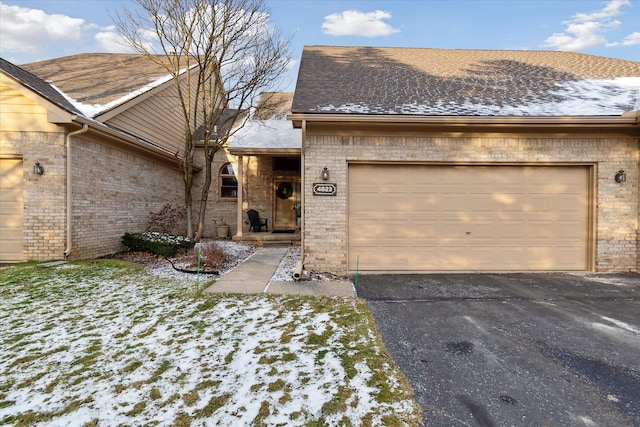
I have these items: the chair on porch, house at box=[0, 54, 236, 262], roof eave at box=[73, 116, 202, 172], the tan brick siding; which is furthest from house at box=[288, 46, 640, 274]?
the tan brick siding

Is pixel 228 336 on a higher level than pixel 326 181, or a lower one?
lower

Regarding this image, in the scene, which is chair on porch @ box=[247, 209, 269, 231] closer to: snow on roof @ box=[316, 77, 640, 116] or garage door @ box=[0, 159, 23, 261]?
garage door @ box=[0, 159, 23, 261]

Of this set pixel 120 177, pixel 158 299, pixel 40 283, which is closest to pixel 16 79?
pixel 120 177

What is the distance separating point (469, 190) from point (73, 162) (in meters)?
9.20

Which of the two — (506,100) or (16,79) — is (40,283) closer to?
(16,79)

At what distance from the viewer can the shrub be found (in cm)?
1102

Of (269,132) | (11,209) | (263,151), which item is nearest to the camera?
(11,209)

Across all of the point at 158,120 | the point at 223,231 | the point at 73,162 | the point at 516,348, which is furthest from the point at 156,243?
the point at 516,348

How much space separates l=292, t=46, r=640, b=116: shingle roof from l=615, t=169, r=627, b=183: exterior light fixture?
4.23ft

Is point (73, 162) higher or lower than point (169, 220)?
higher

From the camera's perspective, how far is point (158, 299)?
5.16m

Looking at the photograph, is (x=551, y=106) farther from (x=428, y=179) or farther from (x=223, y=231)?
(x=223, y=231)

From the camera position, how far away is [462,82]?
885 cm

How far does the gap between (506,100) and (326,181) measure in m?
4.71
